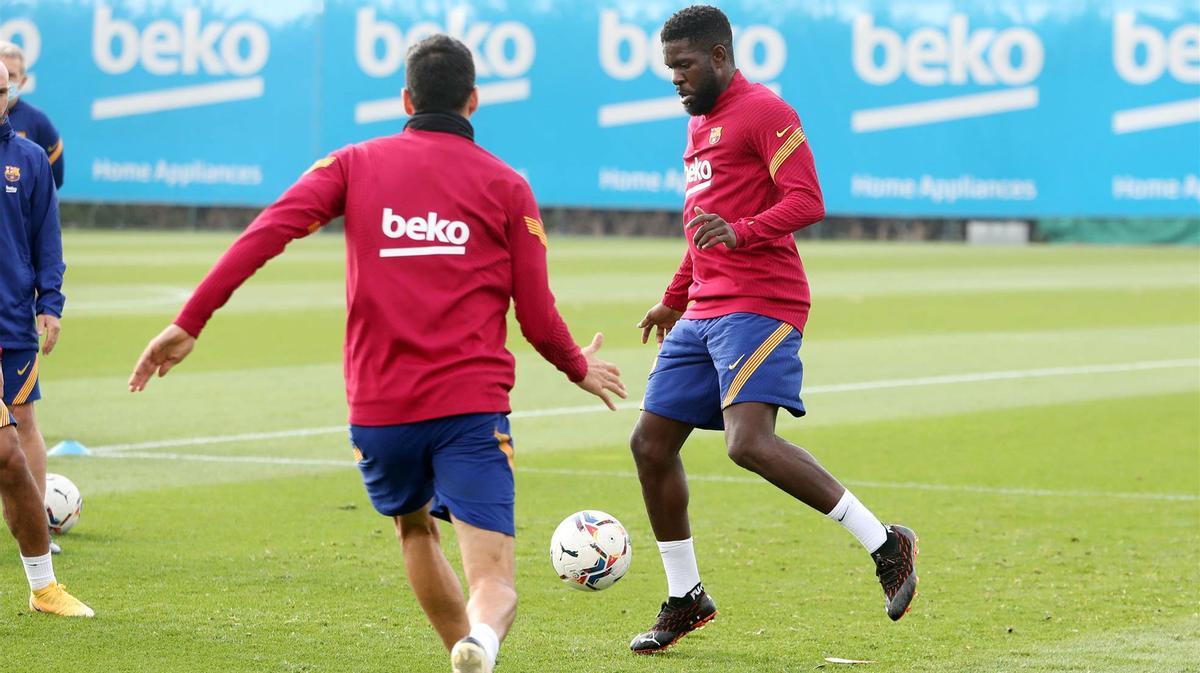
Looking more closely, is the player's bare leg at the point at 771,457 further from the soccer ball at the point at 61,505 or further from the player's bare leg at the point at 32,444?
the soccer ball at the point at 61,505

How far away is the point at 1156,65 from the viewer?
34.1m

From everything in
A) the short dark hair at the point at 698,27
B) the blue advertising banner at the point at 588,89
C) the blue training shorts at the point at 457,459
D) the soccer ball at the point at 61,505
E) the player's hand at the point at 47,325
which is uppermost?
the short dark hair at the point at 698,27

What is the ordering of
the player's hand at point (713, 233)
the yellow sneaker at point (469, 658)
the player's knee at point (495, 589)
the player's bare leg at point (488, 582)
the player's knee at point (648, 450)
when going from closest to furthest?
the yellow sneaker at point (469, 658) → the player's bare leg at point (488, 582) → the player's knee at point (495, 589) → the player's hand at point (713, 233) → the player's knee at point (648, 450)

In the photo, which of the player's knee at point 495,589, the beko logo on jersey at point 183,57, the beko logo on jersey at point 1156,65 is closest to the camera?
the player's knee at point 495,589

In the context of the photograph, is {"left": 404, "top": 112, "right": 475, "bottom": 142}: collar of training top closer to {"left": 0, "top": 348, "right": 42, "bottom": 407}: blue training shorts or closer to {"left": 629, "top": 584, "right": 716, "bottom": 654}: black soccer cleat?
{"left": 629, "top": 584, "right": 716, "bottom": 654}: black soccer cleat

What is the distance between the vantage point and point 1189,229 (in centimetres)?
3659

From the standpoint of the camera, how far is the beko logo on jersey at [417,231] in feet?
14.6

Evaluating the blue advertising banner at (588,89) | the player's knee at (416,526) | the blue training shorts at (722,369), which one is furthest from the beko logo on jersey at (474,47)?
the player's knee at (416,526)

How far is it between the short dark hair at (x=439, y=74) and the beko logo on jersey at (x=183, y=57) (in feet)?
103

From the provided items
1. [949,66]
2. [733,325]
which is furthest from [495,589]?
[949,66]

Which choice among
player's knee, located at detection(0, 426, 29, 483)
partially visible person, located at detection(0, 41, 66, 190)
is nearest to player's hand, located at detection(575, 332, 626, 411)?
player's knee, located at detection(0, 426, 29, 483)

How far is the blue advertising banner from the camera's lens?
113 feet

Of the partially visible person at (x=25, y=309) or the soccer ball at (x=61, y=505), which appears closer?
the partially visible person at (x=25, y=309)

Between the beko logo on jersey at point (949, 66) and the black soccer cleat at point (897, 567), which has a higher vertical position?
the black soccer cleat at point (897, 567)
